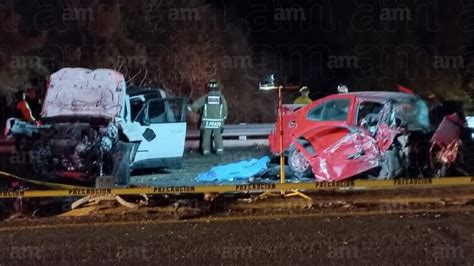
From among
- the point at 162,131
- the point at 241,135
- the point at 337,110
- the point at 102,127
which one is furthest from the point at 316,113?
the point at 102,127

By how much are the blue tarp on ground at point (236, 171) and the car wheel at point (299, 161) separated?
0.32m

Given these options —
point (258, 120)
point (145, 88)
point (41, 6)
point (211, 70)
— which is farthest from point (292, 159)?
point (41, 6)

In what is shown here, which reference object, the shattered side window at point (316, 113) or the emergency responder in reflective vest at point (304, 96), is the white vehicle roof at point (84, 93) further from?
the shattered side window at point (316, 113)

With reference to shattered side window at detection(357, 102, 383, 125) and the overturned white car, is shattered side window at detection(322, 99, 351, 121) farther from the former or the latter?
the overturned white car

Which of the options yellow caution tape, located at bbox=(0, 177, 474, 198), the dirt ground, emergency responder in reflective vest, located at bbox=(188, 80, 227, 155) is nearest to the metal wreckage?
yellow caution tape, located at bbox=(0, 177, 474, 198)

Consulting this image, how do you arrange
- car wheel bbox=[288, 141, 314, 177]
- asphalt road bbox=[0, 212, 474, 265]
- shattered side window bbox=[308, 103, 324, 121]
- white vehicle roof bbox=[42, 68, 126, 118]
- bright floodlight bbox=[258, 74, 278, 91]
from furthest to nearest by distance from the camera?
1. car wheel bbox=[288, 141, 314, 177]
2. shattered side window bbox=[308, 103, 324, 121]
3. bright floodlight bbox=[258, 74, 278, 91]
4. white vehicle roof bbox=[42, 68, 126, 118]
5. asphalt road bbox=[0, 212, 474, 265]

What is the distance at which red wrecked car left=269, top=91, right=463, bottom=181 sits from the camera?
8.12 meters

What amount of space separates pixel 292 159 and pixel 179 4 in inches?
94.3

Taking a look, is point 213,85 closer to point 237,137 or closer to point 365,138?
point 237,137

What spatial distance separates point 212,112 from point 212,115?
0.04 m

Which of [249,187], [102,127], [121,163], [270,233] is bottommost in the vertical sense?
[270,233]

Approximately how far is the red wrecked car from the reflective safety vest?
27.9 inches

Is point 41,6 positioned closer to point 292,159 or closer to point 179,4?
point 179,4

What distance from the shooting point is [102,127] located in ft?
26.4
